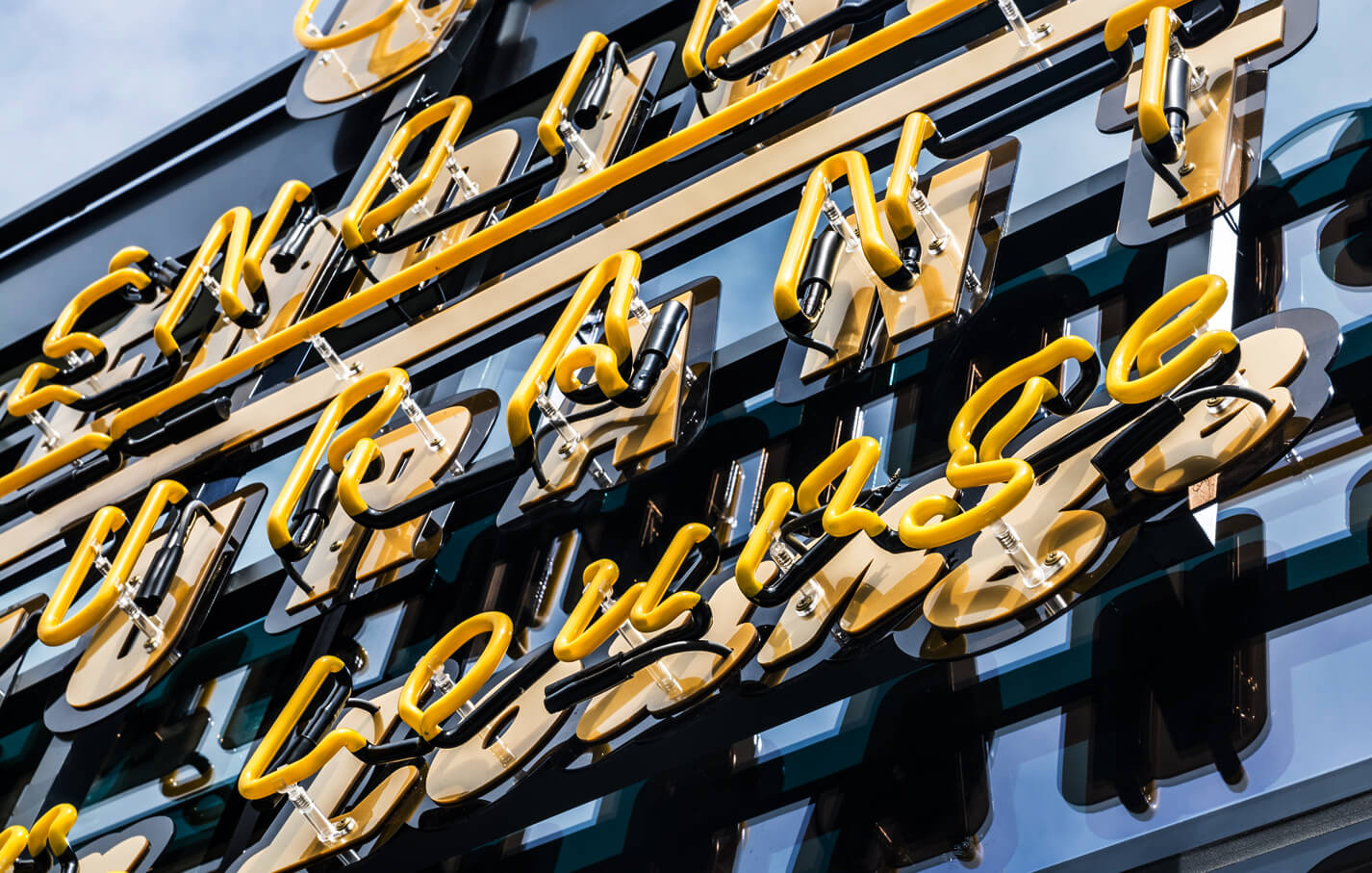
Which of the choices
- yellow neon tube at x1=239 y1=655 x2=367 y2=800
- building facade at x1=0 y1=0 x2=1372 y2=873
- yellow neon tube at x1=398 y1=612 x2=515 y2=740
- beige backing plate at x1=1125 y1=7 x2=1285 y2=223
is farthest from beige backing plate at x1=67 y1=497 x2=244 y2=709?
beige backing plate at x1=1125 y1=7 x2=1285 y2=223

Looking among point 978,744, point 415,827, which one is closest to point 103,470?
point 415,827

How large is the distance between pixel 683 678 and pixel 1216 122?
4.03 ft

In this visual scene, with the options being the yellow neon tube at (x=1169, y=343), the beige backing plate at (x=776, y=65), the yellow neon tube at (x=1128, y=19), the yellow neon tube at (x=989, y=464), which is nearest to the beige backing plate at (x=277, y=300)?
the beige backing plate at (x=776, y=65)

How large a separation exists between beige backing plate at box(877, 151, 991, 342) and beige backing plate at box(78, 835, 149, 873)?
5.57 feet

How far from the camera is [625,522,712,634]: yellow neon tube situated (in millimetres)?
2281

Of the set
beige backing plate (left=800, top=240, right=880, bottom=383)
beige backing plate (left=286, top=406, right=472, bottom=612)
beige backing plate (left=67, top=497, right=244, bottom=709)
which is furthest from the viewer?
beige backing plate (left=67, top=497, right=244, bottom=709)

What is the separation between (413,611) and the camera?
3096 millimetres

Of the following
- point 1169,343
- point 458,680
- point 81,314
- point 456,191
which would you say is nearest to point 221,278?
point 81,314

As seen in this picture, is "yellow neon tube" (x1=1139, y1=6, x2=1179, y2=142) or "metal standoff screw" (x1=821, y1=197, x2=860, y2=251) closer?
"yellow neon tube" (x1=1139, y1=6, x2=1179, y2=142)

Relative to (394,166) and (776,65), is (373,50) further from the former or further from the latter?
(776,65)

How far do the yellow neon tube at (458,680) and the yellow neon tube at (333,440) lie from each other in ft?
1.61

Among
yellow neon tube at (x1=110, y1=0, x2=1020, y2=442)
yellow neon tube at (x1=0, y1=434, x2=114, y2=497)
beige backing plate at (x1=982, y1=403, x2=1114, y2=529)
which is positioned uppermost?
yellow neon tube at (x1=0, y1=434, x2=114, y2=497)

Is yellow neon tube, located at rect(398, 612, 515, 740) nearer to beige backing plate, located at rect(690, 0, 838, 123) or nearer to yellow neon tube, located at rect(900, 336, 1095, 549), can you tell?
yellow neon tube, located at rect(900, 336, 1095, 549)

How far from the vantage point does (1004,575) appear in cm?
212
